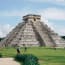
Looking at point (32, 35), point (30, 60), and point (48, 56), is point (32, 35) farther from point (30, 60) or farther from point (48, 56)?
point (30, 60)

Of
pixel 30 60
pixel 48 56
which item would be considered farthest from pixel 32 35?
pixel 30 60

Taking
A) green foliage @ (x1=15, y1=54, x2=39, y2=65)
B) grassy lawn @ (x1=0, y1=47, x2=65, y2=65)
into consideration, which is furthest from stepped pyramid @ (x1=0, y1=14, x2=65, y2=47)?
green foliage @ (x1=15, y1=54, x2=39, y2=65)

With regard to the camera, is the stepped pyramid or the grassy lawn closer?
the grassy lawn

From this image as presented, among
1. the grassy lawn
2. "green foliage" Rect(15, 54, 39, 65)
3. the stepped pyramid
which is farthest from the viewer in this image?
the stepped pyramid

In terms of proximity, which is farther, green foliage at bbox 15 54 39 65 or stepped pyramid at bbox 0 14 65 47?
stepped pyramid at bbox 0 14 65 47

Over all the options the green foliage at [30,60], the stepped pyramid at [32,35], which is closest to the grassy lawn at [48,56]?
the green foliage at [30,60]

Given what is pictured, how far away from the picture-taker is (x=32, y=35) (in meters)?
95.9

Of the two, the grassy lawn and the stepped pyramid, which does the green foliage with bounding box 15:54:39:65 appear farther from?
the stepped pyramid

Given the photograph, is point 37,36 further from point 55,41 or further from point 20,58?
point 20,58

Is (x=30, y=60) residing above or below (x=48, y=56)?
above

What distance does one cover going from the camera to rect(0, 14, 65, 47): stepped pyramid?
301ft

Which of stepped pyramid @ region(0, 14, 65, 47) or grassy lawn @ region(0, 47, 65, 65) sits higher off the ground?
stepped pyramid @ region(0, 14, 65, 47)

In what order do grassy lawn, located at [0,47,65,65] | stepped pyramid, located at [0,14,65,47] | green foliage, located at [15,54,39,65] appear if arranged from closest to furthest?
green foliage, located at [15,54,39,65]
grassy lawn, located at [0,47,65,65]
stepped pyramid, located at [0,14,65,47]

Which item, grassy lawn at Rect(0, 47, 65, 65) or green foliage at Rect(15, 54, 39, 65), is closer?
green foliage at Rect(15, 54, 39, 65)
